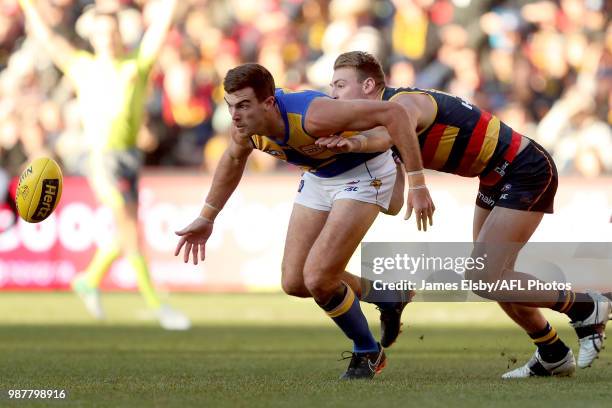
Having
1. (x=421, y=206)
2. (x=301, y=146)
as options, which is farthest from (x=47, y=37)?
(x=421, y=206)

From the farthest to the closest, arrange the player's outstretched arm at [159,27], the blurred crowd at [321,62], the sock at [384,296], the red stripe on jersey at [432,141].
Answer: the blurred crowd at [321,62] < the player's outstretched arm at [159,27] < the sock at [384,296] < the red stripe on jersey at [432,141]

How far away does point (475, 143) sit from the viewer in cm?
805

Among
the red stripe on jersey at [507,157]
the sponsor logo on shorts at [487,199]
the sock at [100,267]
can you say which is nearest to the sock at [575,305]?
the sponsor logo on shorts at [487,199]

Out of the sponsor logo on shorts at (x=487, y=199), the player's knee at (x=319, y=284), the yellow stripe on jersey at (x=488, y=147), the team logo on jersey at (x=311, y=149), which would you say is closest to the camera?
the team logo on jersey at (x=311, y=149)

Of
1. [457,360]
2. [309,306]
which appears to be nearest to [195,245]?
[457,360]

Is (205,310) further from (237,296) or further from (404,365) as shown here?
(404,365)

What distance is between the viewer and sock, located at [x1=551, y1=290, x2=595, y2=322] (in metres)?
8.15

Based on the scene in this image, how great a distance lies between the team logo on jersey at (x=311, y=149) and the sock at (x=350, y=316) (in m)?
0.92

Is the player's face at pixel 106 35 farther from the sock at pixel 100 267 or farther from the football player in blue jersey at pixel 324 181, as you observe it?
the football player in blue jersey at pixel 324 181

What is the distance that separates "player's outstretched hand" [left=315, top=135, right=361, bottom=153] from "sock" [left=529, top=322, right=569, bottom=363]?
1.95 metres

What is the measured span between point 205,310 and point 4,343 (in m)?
4.19

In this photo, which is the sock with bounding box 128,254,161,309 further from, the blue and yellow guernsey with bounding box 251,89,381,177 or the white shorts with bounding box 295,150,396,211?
the blue and yellow guernsey with bounding box 251,89,381,177

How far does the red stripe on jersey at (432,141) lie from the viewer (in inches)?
314

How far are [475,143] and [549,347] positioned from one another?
1.46 meters
